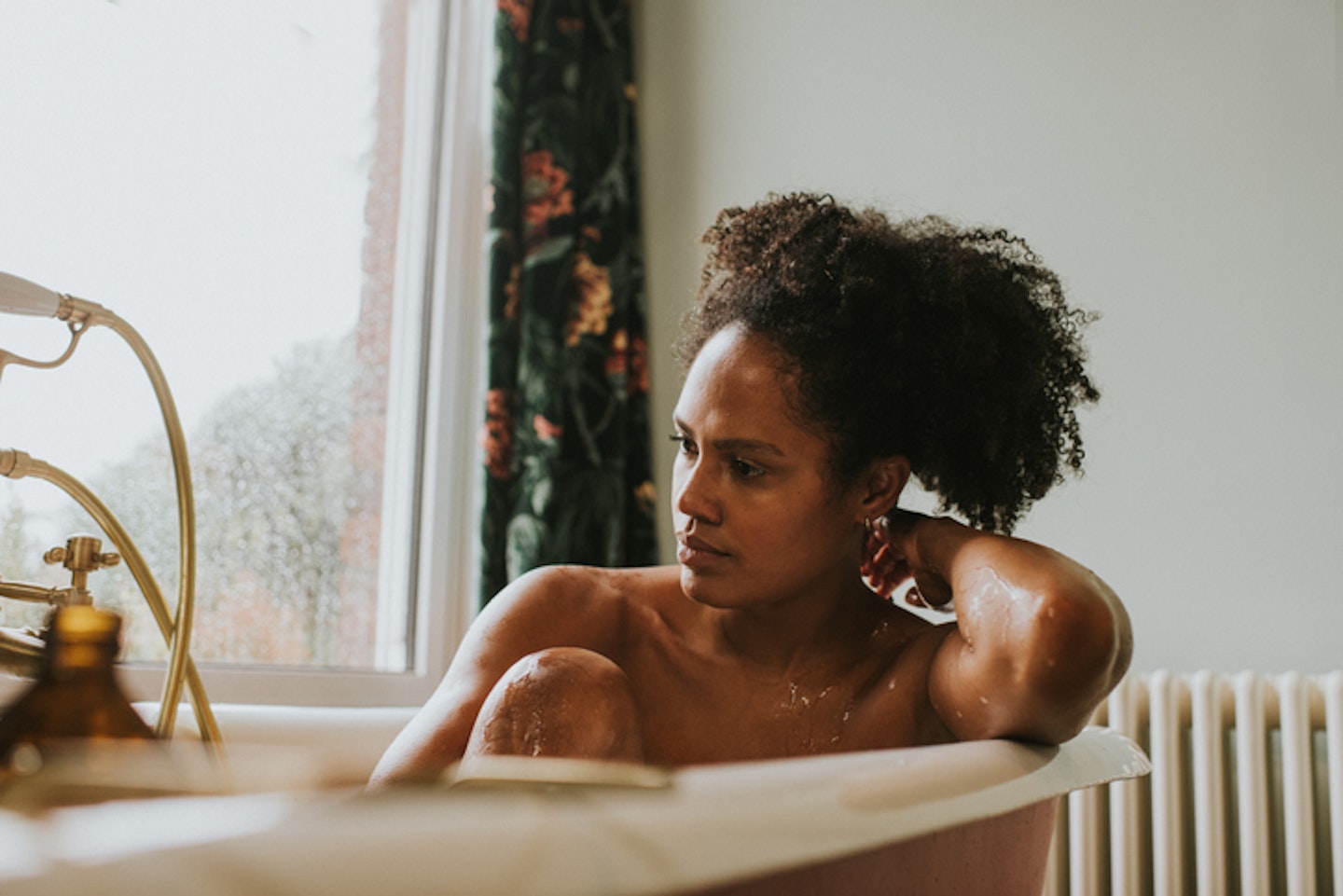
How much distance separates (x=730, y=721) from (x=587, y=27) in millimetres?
1791

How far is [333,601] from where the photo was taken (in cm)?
214

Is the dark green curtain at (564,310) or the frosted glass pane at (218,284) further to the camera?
the dark green curtain at (564,310)

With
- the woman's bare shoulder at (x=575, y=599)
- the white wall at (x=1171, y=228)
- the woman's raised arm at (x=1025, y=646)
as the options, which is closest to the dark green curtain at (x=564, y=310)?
the white wall at (x=1171, y=228)

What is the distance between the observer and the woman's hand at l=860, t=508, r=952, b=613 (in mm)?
1116

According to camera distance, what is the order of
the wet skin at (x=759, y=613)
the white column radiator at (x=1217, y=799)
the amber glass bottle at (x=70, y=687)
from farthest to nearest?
the white column radiator at (x=1217, y=799) → the wet skin at (x=759, y=613) → the amber glass bottle at (x=70, y=687)

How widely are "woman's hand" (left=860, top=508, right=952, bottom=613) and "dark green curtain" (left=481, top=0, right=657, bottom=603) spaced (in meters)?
1.05

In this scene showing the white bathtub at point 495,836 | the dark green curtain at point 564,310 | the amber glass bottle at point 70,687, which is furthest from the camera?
the dark green curtain at point 564,310

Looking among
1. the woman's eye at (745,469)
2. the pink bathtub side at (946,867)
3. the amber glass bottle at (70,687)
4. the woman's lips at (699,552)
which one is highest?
the woman's eye at (745,469)

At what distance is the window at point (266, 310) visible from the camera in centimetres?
174

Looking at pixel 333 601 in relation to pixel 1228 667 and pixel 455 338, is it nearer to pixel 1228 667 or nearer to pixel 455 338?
pixel 455 338

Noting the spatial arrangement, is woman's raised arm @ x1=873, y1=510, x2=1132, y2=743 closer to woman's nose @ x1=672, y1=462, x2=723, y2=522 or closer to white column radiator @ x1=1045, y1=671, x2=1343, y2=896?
woman's nose @ x1=672, y1=462, x2=723, y2=522

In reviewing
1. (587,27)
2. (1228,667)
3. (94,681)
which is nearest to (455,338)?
(587,27)

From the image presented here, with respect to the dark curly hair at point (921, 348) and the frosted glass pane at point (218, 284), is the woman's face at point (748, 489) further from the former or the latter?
the frosted glass pane at point (218, 284)

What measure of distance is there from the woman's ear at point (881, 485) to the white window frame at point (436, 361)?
45.6 inches
